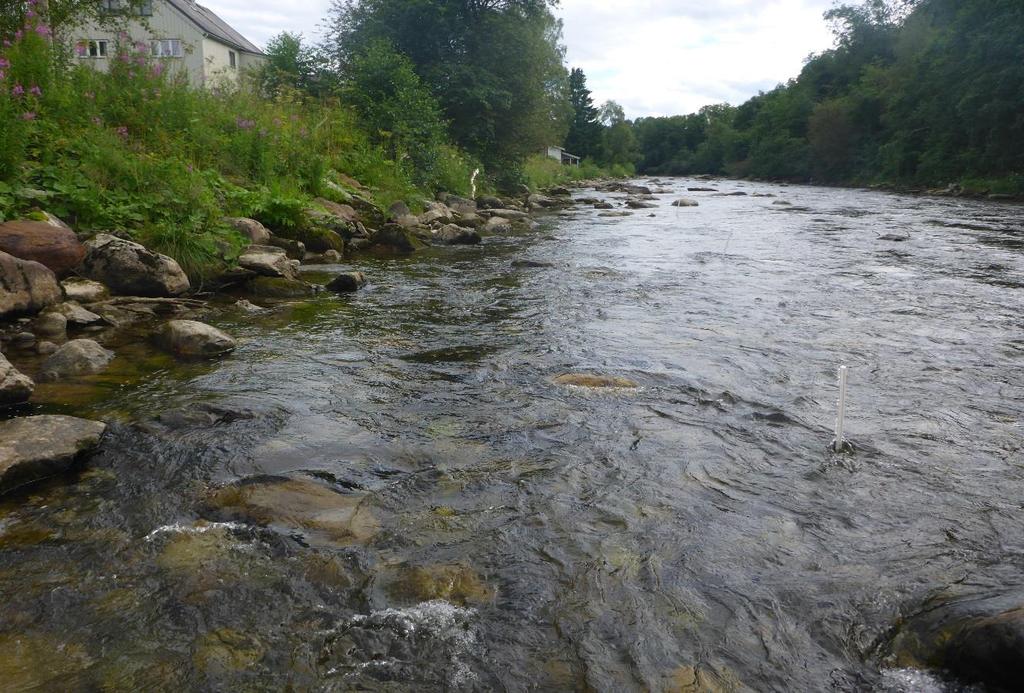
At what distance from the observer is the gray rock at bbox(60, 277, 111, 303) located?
7328mm

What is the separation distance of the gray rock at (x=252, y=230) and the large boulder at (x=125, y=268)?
8.11 ft

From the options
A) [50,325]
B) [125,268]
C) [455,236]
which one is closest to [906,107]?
[455,236]

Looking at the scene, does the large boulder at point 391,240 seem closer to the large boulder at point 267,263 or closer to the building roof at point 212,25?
the large boulder at point 267,263

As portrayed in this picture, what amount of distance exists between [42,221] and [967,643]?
28.7ft

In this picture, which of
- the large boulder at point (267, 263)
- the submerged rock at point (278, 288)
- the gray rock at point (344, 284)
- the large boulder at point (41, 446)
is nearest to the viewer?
the large boulder at point (41, 446)

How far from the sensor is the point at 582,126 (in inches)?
3762

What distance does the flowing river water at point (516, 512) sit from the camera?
2.76 metres

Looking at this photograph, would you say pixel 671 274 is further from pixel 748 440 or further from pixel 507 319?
pixel 748 440

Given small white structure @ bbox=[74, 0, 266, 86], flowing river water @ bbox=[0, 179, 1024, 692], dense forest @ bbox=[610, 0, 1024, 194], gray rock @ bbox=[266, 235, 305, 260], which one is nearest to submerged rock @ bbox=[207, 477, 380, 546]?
flowing river water @ bbox=[0, 179, 1024, 692]

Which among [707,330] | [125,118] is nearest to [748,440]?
[707,330]

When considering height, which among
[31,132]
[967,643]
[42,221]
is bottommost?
[967,643]

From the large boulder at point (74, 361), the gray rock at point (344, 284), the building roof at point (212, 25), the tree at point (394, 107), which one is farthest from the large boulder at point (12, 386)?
the building roof at point (212, 25)

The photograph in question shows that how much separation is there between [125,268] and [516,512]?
242 inches

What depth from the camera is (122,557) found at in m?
3.30
